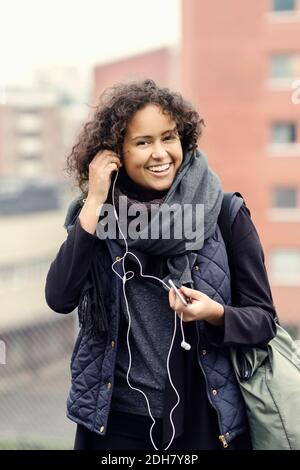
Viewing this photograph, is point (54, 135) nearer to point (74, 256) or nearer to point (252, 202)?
point (252, 202)

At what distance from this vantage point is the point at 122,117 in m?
1.77

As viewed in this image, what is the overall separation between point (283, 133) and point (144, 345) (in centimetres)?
4629

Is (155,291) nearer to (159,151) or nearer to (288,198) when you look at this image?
(159,151)

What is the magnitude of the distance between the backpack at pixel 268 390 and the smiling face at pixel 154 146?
0.48 ft

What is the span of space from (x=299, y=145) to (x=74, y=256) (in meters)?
46.2

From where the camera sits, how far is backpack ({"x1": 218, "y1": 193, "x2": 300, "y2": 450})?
67.1 inches

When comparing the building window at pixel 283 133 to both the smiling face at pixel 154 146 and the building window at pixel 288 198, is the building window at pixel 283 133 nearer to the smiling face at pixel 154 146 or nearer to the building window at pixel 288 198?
the building window at pixel 288 198

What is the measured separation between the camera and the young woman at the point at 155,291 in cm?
172

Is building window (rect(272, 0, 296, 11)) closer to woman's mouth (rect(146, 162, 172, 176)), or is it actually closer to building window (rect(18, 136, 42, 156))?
building window (rect(18, 136, 42, 156))

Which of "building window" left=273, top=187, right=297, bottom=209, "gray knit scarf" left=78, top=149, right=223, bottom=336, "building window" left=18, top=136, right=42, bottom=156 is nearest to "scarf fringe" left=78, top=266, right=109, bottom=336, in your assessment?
"gray knit scarf" left=78, top=149, right=223, bottom=336

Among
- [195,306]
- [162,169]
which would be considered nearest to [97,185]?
[162,169]

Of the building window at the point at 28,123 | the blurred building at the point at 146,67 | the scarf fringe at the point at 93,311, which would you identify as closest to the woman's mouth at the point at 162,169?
the scarf fringe at the point at 93,311
